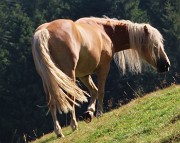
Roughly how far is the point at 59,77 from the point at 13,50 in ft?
141

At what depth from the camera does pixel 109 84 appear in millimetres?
47281

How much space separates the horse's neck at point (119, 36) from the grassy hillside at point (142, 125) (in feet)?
7.49

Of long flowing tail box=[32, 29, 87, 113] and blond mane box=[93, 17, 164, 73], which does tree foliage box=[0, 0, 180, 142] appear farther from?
long flowing tail box=[32, 29, 87, 113]

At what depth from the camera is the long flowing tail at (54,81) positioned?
943 centimetres

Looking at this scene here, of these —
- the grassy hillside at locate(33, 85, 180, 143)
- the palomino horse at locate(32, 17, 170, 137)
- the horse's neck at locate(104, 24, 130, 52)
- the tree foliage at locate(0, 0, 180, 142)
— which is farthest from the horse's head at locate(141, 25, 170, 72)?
the tree foliage at locate(0, 0, 180, 142)

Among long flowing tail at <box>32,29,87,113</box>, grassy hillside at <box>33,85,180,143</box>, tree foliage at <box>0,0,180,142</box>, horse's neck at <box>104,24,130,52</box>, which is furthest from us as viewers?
tree foliage at <box>0,0,180,142</box>

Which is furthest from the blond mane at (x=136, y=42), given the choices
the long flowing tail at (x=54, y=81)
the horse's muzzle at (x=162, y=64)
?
the long flowing tail at (x=54, y=81)

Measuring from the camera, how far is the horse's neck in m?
12.9

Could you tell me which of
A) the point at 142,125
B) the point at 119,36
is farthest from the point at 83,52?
the point at 142,125

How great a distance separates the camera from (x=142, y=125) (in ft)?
27.1

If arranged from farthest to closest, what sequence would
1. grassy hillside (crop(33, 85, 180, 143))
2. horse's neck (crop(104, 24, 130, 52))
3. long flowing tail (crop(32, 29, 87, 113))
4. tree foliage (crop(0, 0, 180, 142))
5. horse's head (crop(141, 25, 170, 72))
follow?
tree foliage (crop(0, 0, 180, 142)) < horse's neck (crop(104, 24, 130, 52)) < horse's head (crop(141, 25, 170, 72)) < long flowing tail (crop(32, 29, 87, 113)) < grassy hillside (crop(33, 85, 180, 143))

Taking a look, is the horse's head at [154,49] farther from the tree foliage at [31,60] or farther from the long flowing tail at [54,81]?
the tree foliage at [31,60]

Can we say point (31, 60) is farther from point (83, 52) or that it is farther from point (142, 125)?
point (142, 125)

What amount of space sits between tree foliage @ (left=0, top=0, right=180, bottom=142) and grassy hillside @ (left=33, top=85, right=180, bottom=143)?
82.1 feet
